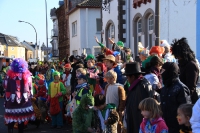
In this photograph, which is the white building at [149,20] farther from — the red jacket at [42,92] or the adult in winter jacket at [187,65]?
the adult in winter jacket at [187,65]

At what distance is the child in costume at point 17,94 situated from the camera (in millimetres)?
7590

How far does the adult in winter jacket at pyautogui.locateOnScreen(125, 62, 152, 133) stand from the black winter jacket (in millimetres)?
341

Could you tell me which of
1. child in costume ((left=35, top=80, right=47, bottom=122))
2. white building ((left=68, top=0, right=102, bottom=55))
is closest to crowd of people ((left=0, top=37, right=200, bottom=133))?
child in costume ((left=35, top=80, right=47, bottom=122))

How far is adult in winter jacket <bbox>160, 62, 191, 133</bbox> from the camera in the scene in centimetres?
408

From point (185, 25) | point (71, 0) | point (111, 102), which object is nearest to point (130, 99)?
point (111, 102)

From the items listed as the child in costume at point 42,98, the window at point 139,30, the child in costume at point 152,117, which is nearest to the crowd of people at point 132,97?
the child in costume at point 152,117

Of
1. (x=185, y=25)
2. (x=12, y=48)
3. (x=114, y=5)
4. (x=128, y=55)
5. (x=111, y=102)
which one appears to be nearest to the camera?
(x=111, y=102)

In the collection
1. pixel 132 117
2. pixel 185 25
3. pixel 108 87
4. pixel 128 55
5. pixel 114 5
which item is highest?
pixel 114 5

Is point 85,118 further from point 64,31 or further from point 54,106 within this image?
point 64,31

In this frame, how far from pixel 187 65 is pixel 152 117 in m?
1.26

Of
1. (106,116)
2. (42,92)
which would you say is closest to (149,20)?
(42,92)

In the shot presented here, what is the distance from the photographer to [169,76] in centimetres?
431

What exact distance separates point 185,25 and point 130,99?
27.2ft

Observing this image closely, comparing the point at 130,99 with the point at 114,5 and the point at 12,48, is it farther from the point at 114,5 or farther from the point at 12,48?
the point at 12,48
